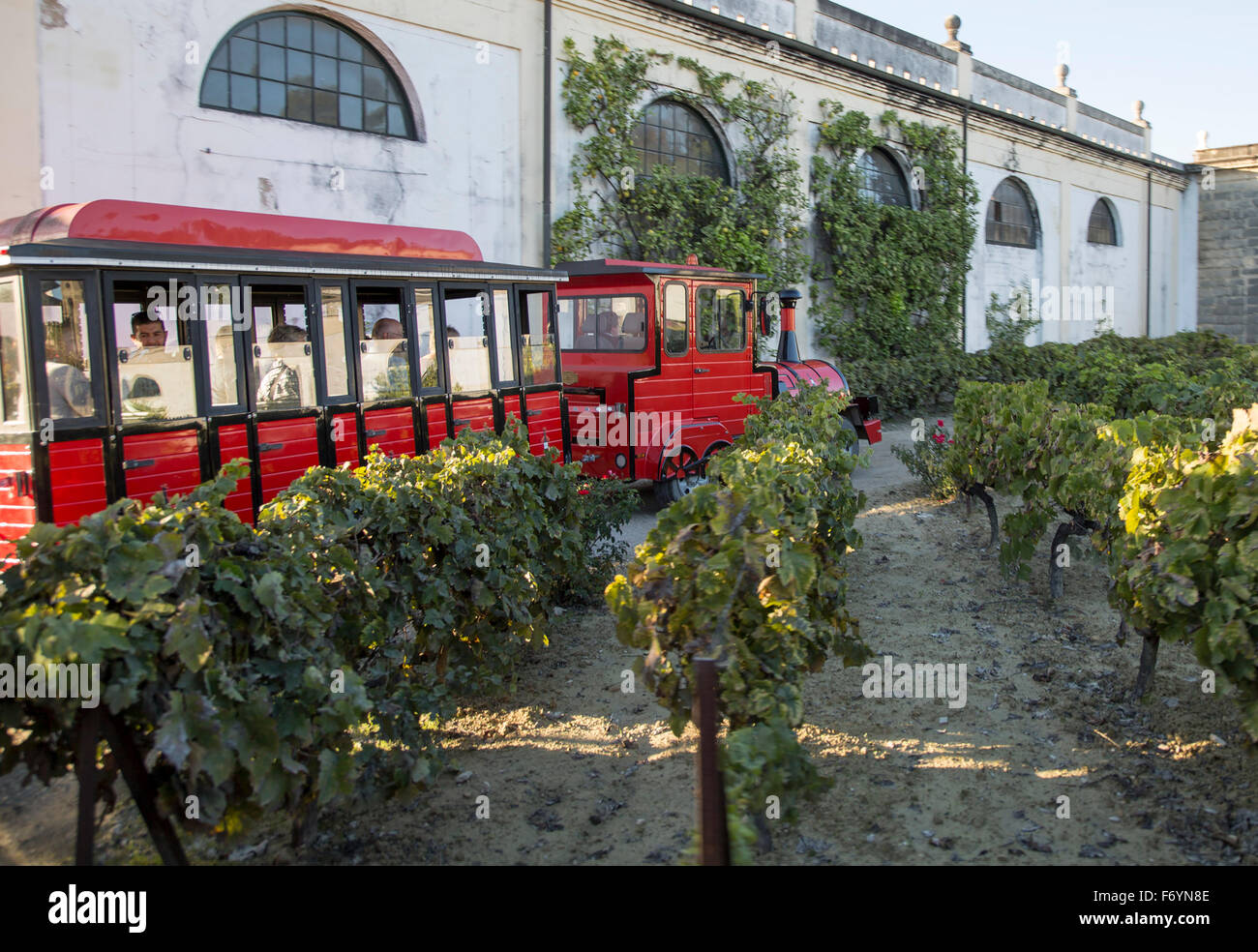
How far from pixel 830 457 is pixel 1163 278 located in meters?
32.1

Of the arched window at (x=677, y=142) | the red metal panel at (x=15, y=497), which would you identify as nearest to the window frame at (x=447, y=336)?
the red metal panel at (x=15, y=497)

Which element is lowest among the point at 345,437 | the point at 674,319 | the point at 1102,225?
the point at 345,437

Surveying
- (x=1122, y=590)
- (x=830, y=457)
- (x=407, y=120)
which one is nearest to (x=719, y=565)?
(x=1122, y=590)

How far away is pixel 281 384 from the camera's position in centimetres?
725

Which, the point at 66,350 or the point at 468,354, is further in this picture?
the point at 468,354

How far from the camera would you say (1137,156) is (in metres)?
31.4

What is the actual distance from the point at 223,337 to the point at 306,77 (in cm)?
655

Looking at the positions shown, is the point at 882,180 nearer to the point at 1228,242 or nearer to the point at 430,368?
the point at 430,368

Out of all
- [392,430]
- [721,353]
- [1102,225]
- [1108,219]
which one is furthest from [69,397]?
[1108,219]

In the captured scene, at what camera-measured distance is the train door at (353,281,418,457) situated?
7.86 m

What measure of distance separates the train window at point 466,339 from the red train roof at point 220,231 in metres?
0.55

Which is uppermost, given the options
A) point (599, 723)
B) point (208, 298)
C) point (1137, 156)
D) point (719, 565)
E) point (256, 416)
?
point (1137, 156)

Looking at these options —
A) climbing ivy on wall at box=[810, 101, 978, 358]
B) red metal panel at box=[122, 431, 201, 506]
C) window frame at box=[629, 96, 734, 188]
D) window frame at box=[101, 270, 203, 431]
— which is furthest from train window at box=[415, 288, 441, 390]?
climbing ivy on wall at box=[810, 101, 978, 358]

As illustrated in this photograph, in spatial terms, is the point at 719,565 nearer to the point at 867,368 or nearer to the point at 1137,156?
the point at 867,368
